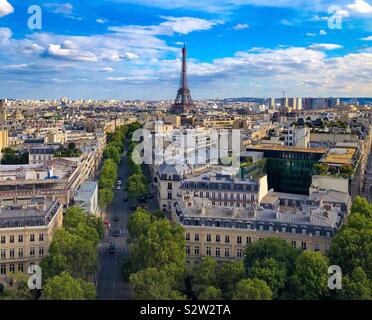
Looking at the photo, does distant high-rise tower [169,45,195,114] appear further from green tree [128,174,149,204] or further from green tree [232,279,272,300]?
green tree [232,279,272,300]

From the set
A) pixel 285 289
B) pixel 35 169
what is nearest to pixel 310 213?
pixel 285 289

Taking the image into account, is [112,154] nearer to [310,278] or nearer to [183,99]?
[310,278]

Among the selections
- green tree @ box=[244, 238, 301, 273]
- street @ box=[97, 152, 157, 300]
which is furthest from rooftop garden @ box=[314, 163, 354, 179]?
green tree @ box=[244, 238, 301, 273]

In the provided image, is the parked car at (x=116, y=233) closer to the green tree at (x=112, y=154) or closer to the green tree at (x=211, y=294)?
the green tree at (x=211, y=294)

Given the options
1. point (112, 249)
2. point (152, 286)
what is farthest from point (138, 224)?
point (152, 286)

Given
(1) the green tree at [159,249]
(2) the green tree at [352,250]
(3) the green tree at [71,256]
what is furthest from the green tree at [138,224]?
(2) the green tree at [352,250]
